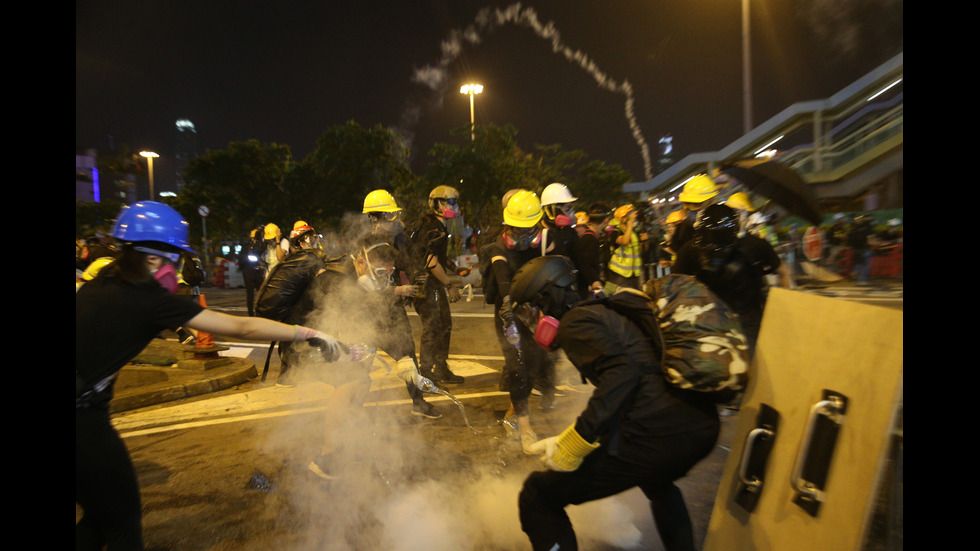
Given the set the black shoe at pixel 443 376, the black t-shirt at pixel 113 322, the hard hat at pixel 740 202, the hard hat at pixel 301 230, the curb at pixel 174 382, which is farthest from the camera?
the black shoe at pixel 443 376

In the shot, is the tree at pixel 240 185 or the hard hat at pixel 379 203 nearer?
the hard hat at pixel 379 203

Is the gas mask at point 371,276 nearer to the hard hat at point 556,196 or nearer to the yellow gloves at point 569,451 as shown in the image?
the hard hat at point 556,196

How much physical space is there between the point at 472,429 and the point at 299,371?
1.46 meters

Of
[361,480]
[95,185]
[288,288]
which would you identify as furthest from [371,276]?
[95,185]

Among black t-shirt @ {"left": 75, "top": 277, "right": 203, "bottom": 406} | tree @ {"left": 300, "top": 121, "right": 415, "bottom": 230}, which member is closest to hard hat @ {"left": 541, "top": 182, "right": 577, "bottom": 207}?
black t-shirt @ {"left": 75, "top": 277, "right": 203, "bottom": 406}

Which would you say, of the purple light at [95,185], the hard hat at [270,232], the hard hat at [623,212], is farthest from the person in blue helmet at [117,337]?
the purple light at [95,185]

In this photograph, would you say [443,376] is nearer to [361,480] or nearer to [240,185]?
[361,480]

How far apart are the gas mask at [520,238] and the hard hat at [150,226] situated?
237 centimetres

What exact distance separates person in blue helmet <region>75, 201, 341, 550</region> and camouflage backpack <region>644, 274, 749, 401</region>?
1699mm

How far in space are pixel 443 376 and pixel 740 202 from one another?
145 inches

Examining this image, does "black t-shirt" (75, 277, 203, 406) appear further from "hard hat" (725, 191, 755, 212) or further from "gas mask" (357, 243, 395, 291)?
"hard hat" (725, 191, 755, 212)

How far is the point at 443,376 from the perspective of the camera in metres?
6.25

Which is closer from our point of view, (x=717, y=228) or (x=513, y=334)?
(x=717, y=228)

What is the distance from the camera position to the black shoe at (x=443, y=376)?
6188mm
